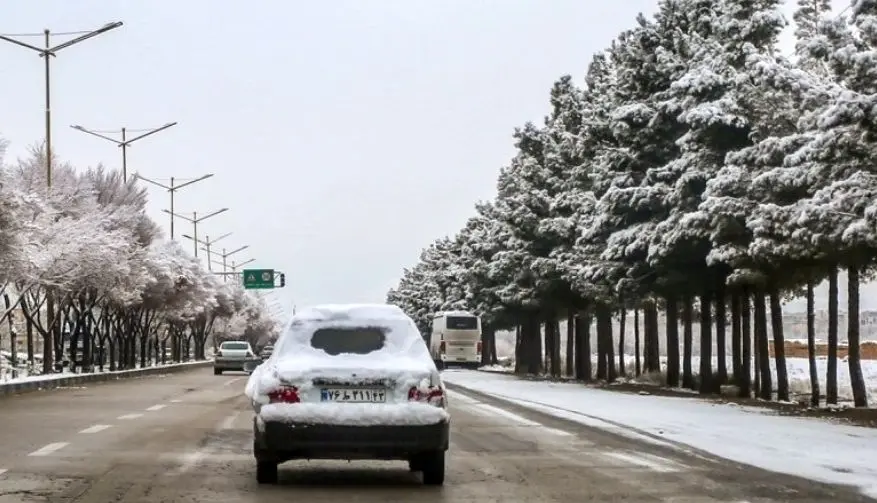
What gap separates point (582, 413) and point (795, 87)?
7.17 meters

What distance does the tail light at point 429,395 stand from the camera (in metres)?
13.0

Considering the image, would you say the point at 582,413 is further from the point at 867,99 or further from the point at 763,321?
the point at 763,321

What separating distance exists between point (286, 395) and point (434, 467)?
1.55 meters

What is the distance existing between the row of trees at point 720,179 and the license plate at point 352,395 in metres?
10.7

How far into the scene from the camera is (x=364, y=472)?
14906 millimetres

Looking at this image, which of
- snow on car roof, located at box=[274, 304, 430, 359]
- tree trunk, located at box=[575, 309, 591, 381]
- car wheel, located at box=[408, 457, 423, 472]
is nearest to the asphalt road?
car wheel, located at box=[408, 457, 423, 472]

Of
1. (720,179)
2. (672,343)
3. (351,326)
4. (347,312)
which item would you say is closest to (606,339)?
(672,343)

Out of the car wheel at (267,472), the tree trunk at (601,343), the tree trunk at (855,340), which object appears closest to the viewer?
the car wheel at (267,472)

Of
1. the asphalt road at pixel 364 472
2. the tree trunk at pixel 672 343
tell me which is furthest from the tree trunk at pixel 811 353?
the asphalt road at pixel 364 472

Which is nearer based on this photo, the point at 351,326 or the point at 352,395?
the point at 352,395

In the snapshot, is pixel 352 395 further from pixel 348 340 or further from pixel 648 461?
pixel 648 461

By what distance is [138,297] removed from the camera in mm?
71375

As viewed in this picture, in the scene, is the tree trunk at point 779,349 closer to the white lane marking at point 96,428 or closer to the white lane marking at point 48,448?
the white lane marking at point 96,428

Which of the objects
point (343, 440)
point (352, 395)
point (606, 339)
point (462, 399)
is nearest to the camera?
point (343, 440)
